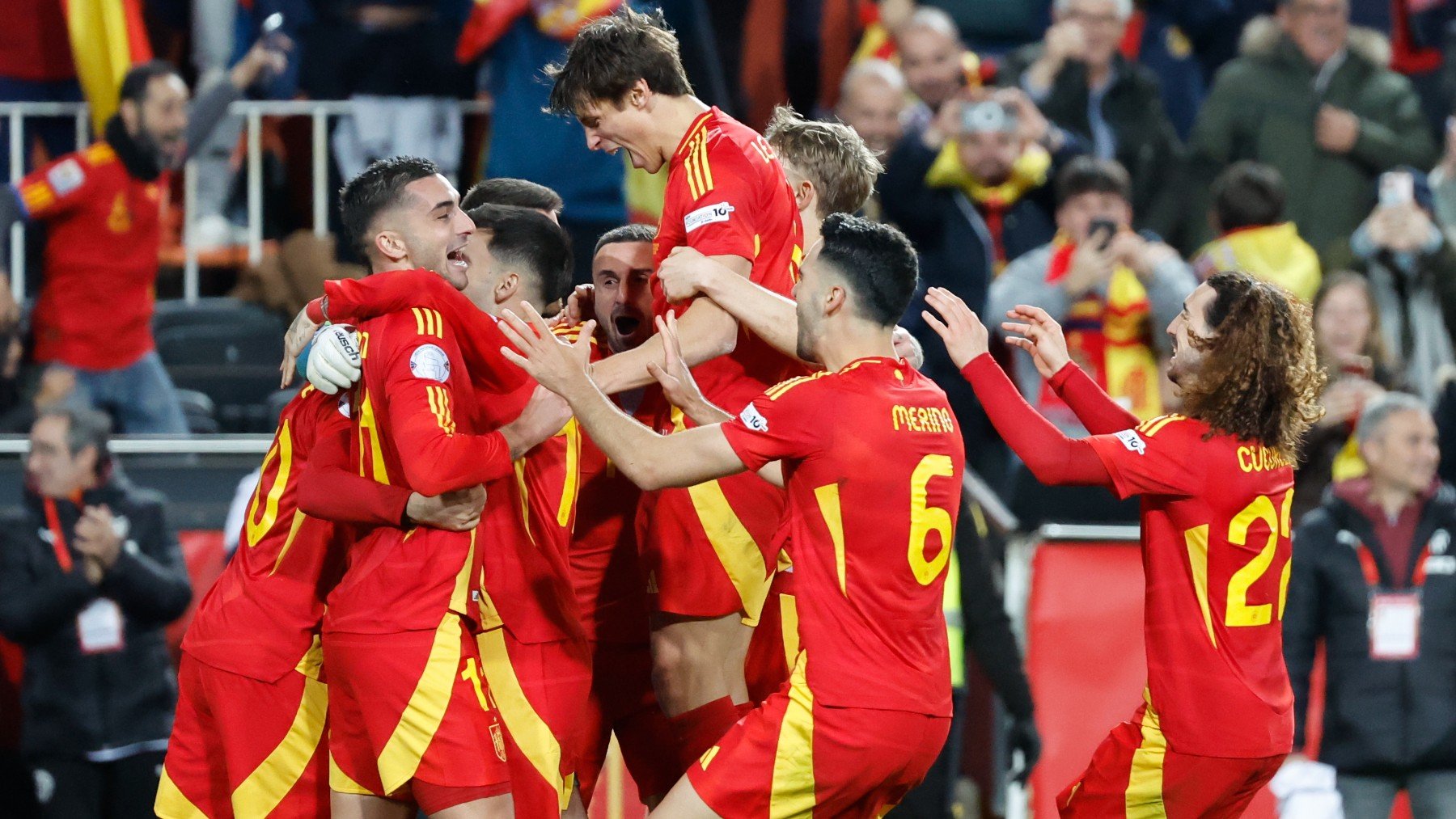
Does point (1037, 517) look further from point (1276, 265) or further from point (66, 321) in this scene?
point (66, 321)

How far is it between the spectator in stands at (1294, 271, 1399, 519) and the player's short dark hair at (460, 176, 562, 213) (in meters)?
4.04

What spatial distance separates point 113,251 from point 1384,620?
565 centimetres

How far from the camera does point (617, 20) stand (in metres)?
5.55

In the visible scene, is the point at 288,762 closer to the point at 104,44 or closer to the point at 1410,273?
the point at 104,44

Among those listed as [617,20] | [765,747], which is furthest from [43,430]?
[765,747]

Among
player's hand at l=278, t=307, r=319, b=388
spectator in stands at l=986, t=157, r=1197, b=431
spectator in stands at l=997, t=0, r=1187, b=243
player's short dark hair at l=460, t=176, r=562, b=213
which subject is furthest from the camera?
spectator in stands at l=997, t=0, r=1187, b=243

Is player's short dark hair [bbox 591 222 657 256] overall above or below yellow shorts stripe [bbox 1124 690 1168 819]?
above

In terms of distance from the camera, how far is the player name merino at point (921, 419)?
477 centimetres

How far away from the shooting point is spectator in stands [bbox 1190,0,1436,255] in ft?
33.3

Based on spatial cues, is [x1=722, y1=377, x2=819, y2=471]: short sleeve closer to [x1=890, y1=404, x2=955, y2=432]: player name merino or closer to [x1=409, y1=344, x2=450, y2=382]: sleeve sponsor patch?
[x1=890, y1=404, x2=955, y2=432]: player name merino

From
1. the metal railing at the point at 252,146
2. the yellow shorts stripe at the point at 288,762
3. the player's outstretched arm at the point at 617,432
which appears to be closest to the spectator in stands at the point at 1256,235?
the metal railing at the point at 252,146

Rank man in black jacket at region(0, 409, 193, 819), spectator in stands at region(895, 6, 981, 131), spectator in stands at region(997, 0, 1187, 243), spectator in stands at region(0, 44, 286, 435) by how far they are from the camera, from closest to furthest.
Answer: man in black jacket at region(0, 409, 193, 819), spectator in stands at region(0, 44, 286, 435), spectator in stands at region(895, 6, 981, 131), spectator in stands at region(997, 0, 1187, 243)

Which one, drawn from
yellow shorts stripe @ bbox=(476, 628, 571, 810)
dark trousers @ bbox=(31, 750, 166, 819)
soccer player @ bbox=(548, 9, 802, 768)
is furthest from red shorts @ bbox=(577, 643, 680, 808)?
dark trousers @ bbox=(31, 750, 166, 819)

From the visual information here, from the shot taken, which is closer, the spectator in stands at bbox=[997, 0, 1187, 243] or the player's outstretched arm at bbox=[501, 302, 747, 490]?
the player's outstretched arm at bbox=[501, 302, 747, 490]
